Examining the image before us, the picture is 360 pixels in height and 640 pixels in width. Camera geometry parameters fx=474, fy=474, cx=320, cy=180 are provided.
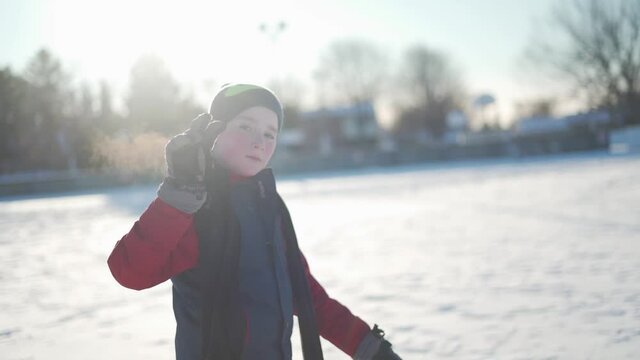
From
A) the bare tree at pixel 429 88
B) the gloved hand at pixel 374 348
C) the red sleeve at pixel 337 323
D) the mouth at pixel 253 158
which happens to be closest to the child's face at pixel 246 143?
the mouth at pixel 253 158

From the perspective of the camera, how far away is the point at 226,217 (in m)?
1.40

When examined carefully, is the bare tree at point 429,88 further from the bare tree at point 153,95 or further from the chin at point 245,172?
the chin at point 245,172

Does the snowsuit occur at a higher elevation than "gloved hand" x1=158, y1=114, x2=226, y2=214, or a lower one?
lower

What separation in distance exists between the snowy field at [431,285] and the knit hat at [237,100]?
1.83 m

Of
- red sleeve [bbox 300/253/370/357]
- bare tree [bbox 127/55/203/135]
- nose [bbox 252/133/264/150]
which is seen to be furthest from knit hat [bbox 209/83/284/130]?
bare tree [bbox 127/55/203/135]

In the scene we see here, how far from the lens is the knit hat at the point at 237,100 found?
153 cm

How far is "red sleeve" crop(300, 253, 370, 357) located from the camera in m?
1.70

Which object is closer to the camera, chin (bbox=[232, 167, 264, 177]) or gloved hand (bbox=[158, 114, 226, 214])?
gloved hand (bbox=[158, 114, 226, 214])

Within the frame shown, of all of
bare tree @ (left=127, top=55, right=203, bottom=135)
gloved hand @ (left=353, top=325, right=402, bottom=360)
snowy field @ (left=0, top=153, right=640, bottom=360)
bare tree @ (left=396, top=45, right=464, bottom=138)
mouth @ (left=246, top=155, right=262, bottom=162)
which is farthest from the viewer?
bare tree @ (left=396, top=45, right=464, bottom=138)

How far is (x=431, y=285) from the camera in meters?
4.29

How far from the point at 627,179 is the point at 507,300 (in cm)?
1111

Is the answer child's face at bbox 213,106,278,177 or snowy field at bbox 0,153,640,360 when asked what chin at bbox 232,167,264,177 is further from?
snowy field at bbox 0,153,640,360

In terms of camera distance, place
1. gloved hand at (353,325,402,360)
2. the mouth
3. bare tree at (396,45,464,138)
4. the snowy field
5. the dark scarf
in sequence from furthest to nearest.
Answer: bare tree at (396,45,464,138) < the snowy field < gloved hand at (353,325,402,360) < the mouth < the dark scarf

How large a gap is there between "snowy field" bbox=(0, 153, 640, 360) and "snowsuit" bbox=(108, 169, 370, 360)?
1478 mm
